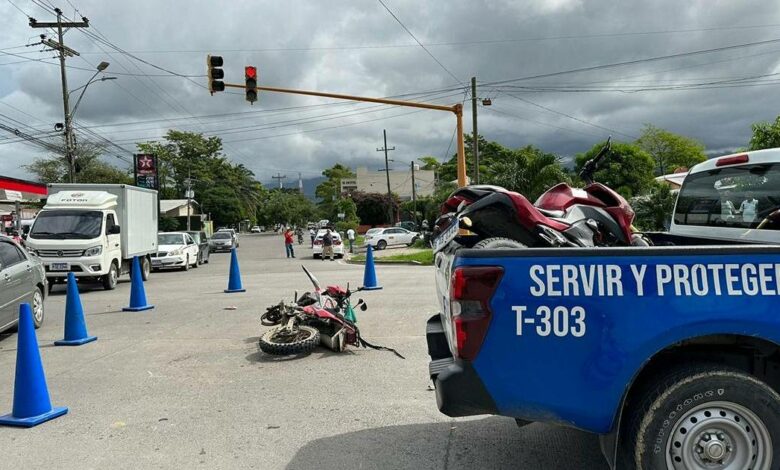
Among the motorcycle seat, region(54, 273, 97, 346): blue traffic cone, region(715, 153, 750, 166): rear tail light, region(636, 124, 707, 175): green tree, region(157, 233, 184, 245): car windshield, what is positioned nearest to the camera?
the motorcycle seat

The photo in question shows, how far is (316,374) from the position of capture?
6.31 metres

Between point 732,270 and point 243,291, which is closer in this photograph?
point 732,270

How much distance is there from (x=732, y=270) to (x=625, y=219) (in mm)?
2132

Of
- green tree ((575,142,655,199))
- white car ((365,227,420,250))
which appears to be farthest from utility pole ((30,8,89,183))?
green tree ((575,142,655,199))

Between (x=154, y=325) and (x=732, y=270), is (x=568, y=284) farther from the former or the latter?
(x=154, y=325)

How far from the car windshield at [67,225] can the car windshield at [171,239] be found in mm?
8963

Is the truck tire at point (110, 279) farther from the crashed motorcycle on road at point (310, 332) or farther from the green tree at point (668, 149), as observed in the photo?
the green tree at point (668, 149)

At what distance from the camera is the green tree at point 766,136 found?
30.8m

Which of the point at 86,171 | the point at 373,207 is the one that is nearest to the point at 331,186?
the point at 373,207

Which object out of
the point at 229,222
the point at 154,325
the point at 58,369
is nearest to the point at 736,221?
the point at 58,369

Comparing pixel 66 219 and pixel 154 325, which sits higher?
pixel 66 219

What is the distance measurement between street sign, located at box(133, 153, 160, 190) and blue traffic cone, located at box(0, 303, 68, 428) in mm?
46891

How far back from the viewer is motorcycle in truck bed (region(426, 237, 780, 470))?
2.94 m

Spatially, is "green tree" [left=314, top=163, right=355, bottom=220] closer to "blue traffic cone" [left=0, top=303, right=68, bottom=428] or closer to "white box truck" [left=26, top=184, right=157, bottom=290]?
"white box truck" [left=26, top=184, right=157, bottom=290]
